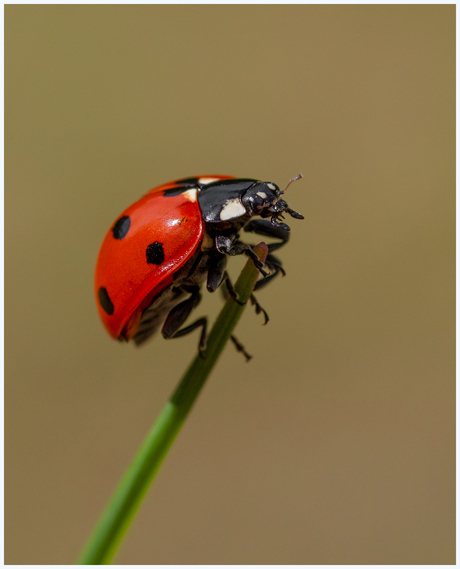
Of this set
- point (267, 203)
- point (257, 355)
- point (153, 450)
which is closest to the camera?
point (153, 450)

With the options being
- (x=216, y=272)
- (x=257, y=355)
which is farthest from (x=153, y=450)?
(x=257, y=355)

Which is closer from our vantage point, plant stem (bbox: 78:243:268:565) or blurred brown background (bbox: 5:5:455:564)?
plant stem (bbox: 78:243:268:565)

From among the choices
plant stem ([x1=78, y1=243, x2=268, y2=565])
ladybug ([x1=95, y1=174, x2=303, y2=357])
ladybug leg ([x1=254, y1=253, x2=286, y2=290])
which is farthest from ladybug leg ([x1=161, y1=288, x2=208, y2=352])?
plant stem ([x1=78, y1=243, x2=268, y2=565])

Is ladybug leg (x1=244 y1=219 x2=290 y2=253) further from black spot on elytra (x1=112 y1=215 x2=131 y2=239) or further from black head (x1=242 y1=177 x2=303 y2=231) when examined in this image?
black spot on elytra (x1=112 y1=215 x2=131 y2=239)

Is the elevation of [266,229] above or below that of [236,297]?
above

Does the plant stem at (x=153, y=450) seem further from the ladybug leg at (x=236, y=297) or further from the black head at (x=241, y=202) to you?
the black head at (x=241, y=202)

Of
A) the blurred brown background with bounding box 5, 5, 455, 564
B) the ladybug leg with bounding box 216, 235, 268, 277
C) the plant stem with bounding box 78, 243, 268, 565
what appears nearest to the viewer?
the plant stem with bounding box 78, 243, 268, 565

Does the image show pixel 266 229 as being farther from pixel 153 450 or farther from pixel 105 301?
pixel 153 450

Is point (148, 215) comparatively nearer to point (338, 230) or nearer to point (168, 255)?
point (168, 255)
